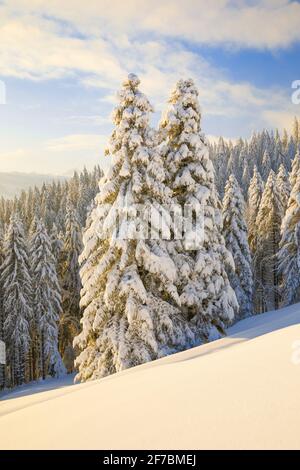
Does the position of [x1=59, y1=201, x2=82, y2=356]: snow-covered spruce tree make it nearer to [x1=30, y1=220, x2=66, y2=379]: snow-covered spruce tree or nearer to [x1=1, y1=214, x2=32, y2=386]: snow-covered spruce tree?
[x1=30, y1=220, x2=66, y2=379]: snow-covered spruce tree

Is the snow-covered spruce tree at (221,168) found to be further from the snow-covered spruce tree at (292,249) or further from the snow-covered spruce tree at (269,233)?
the snow-covered spruce tree at (292,249)

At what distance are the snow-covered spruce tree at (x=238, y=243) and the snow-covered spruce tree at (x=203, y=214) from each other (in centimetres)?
1727

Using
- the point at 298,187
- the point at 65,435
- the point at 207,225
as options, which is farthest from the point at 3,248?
the point at 65,435

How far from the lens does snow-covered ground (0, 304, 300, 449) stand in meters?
4.35

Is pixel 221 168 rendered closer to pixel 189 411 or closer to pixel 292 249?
pixel 292 249

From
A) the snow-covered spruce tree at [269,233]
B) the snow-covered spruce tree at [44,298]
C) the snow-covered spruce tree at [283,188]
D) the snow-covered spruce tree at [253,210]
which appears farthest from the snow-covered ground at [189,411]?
the snow-covered spruce tree at [253,210]

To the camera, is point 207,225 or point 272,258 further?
point 272,258

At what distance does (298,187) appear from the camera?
33.8 metres

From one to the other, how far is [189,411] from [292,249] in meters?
33.2

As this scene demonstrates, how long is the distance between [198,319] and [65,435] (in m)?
12.2

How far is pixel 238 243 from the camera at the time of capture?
119ft

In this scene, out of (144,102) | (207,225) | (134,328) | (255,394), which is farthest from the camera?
(207,225)

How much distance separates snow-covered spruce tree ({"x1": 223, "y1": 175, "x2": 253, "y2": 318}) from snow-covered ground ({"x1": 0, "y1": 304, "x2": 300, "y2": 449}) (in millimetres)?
27894

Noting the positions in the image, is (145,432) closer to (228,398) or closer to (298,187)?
(228,398)
